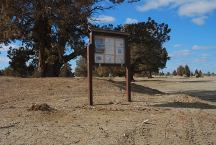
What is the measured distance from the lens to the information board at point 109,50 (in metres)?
15.3

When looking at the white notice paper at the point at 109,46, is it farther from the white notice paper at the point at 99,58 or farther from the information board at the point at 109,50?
the white notice paper at the point at 99,58

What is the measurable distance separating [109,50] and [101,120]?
14.5 ft

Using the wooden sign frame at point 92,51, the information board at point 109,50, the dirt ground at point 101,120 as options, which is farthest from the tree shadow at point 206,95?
the information board at point 109,50

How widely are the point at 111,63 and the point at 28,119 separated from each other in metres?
4.65

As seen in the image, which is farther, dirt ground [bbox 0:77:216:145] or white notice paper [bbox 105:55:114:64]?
white notice paper [bbox 105:55:114:64]

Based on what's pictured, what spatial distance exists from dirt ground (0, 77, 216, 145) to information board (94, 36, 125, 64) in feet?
4.43

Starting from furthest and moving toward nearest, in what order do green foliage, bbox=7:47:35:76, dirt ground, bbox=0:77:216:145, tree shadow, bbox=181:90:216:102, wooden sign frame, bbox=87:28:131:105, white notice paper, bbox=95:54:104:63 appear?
green foliage, bbox=7:47:35:76
tree shadow, bbox=181:90:216:102
white notice paper, bbox=95:54:104:63
wooden sign frame, bbox=87:28:131:105
dirt ground, bbox=0:77:216:145

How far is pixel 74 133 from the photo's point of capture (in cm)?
1009

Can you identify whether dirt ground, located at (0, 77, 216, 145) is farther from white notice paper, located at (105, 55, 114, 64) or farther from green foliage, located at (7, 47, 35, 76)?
green foliage, located at (7, 47, 35, 76)

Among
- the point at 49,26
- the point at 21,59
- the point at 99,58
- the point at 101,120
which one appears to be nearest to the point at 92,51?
the point at 99,58

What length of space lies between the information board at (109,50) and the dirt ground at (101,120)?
53.1 inches

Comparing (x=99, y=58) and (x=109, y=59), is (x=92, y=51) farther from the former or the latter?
(x=109, y=59)

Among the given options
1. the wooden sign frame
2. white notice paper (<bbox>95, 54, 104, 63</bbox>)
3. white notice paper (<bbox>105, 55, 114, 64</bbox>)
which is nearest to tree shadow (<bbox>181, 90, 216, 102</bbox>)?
the wooden sign frame

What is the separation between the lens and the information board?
50.3 feet
